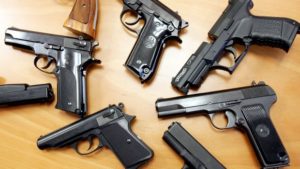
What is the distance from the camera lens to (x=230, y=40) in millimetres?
1519

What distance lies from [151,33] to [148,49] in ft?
0.27

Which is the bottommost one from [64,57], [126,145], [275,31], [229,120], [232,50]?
[126,145]

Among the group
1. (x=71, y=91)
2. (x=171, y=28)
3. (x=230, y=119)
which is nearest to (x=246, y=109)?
(x=230, y=119)

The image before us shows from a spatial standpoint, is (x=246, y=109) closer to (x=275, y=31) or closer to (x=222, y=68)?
(x=222, y=68)

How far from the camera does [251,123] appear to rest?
1.39 meters

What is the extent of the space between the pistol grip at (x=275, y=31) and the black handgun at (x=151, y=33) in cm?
33

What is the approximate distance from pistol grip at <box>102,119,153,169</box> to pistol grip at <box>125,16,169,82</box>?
25 centimetres

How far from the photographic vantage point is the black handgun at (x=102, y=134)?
1402 millimetres

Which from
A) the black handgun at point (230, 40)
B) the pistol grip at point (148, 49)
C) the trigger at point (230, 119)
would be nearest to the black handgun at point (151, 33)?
the pistol grip at point (148, 49)

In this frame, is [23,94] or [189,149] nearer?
[189,149]

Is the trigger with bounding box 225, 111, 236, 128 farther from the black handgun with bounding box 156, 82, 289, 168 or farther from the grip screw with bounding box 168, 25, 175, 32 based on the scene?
the grip screw with bounding box 168, 25, 175, 32

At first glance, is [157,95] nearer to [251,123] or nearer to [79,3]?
[251,123]

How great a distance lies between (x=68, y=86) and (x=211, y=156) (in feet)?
2.30

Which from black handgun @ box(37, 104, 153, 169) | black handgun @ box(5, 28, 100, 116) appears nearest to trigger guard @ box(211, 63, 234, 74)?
black handgun @ box(37, 104, 153, 169)
